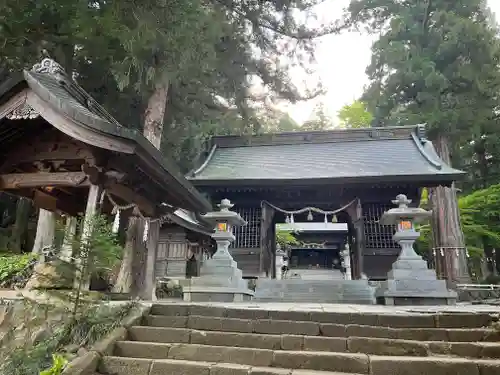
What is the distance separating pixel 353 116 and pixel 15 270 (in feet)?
89.3

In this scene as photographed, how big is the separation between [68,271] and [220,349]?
2.12m

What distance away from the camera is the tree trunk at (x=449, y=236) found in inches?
511

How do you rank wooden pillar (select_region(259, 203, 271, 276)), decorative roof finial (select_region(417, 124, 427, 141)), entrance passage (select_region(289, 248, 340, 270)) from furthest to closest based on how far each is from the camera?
entrance passage (select_region(289, 248, 340, 270)) < decorative roof finial (select_region(417, 124, 427, 141)) < wooden pillar (select_region(259, 203, 271, 276))

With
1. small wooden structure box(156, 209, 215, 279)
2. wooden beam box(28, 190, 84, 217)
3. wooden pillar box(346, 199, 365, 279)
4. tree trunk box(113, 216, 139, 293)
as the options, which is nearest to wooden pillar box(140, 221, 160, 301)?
tree trunk box(113, 216, 139, 293)

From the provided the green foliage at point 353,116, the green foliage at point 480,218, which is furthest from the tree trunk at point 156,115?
the green foliage at point 353,116

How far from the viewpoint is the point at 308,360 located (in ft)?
12.2

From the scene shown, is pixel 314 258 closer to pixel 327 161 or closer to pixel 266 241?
pixel 327 161

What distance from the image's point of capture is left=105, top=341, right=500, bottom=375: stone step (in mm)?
3469

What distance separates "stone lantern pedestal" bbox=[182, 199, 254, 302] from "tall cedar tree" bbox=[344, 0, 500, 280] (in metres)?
8.91

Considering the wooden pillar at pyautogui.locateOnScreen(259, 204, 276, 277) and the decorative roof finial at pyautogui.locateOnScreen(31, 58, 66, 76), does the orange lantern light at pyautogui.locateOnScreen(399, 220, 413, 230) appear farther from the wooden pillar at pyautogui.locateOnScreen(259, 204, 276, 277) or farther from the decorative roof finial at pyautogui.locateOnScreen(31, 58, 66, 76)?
the decorative roof finial at pyautogui.locateOnScreen(31, 58, 66, 76)

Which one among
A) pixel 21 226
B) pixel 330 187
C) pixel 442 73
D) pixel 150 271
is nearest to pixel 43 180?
pixel 150 271

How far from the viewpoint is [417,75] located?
50.6 ft

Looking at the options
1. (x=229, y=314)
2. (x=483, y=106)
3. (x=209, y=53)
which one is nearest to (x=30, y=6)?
(x=209, y=53)

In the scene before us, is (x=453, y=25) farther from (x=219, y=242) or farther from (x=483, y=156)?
(x=219, y=242)
